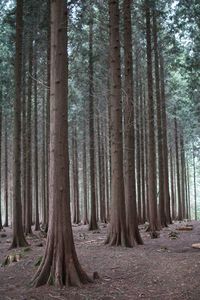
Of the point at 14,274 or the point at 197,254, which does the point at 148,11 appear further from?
the point at 14,274

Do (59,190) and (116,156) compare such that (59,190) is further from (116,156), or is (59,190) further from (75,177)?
(75,177)

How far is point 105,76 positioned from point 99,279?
13633 mm

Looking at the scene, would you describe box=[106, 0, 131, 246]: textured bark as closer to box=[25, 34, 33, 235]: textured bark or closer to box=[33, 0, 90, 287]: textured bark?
box=[33, 0, 90, 287]: textured bark

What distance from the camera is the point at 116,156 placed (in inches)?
450

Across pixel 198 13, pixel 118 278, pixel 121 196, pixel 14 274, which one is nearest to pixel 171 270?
pixel 118 278

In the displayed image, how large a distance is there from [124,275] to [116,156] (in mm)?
4608

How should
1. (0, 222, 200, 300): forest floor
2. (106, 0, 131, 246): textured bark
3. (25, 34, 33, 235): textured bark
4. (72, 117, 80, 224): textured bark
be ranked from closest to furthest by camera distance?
1. (0, 222, 200, 300): forest floor
2. (106, 0, 131, 246): textured bark
3. (25, 34, 33, 235): textured bark
4. (72, 117, 80, 224): textured bark

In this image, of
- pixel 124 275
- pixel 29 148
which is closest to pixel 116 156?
pixel 124 275

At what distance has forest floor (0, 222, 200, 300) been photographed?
605 centimetres

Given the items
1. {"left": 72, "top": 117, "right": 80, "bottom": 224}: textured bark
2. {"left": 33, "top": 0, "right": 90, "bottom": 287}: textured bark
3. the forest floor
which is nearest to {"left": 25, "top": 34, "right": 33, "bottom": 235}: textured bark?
the forest floor

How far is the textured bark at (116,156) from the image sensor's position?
11297mm

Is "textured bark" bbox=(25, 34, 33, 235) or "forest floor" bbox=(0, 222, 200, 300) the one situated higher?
"textured bark" bbox=(25, 34, 33, 235)

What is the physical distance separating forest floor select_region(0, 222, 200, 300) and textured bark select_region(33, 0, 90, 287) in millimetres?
309

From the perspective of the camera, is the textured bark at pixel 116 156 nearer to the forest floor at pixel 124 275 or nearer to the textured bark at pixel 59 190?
the forest floor at pixel 124 275
